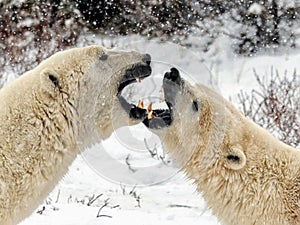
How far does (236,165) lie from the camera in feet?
12.2

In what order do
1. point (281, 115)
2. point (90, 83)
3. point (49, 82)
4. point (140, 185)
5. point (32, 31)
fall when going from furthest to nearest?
point (32, 31) < point (281, 115) < point (140, 185) < point (90, 83) < point (49, 82)

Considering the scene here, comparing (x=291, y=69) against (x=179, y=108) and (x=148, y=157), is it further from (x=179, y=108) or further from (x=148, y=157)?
(x=179, y=108)

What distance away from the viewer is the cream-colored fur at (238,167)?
3736 millimetres

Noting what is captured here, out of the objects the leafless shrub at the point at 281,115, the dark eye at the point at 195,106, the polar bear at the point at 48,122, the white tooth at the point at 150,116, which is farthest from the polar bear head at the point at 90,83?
the leafless shrub at the point at 281,115

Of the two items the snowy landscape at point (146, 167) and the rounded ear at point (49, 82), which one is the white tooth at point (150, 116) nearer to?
the snowy landscape at point (146, 167)

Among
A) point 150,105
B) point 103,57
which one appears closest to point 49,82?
point 103,57

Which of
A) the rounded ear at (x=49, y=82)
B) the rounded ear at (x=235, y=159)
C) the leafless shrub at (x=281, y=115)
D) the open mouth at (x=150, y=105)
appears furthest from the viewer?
the leafless shrub at (x=281, y=115)

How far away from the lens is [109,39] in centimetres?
1206

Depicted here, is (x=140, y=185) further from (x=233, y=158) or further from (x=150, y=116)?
(x=233, y=158)

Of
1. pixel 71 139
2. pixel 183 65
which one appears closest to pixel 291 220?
pixel 71 139

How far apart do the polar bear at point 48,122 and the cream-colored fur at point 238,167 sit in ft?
2.17

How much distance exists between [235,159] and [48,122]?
3.82 feet

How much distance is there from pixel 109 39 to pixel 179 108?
8174 mm

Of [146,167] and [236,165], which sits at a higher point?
[236,165]
